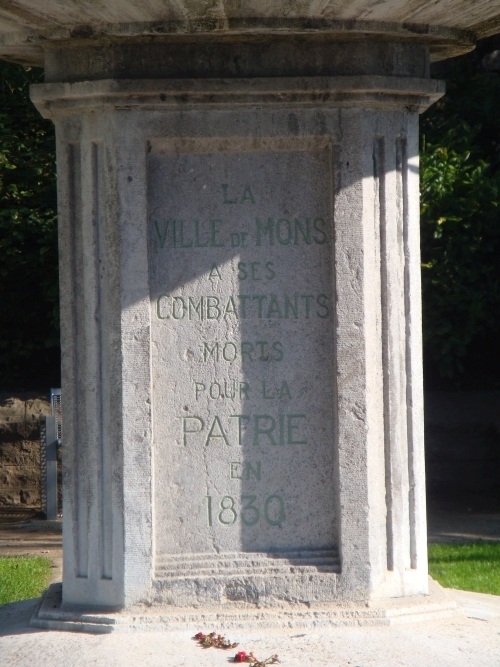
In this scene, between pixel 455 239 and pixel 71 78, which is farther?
pixel 455 239

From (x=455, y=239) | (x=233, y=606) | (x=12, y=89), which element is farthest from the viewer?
(x=12, y=89)

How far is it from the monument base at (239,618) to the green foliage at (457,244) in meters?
5.67

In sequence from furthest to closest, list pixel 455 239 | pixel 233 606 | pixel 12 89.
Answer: pixel 12 89
pixel 455 239
pixel 233 606

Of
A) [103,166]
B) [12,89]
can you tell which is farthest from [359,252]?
[12,89]

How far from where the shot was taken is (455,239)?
9.55 meters

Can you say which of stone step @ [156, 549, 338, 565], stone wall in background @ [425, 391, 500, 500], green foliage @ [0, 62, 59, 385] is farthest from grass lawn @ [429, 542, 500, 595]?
green foliage @ [0, 62, 59, 385]

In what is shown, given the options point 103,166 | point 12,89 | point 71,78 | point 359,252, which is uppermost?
point 12,89

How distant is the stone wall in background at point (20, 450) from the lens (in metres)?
9.68

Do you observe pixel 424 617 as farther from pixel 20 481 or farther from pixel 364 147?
pixel 20 481

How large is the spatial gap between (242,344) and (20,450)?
19.5ft

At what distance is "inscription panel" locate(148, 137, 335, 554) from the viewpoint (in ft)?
14.0

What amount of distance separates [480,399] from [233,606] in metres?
6.25

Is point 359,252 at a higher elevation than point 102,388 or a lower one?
higher

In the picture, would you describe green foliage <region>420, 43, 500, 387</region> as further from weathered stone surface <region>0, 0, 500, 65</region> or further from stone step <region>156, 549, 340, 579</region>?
stone step <region>156, 549, 340, 579</region>
